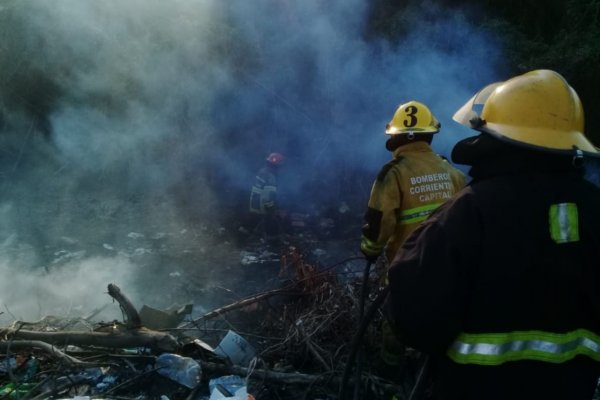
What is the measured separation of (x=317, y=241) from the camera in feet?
20.2

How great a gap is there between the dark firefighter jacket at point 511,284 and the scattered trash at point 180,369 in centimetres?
184

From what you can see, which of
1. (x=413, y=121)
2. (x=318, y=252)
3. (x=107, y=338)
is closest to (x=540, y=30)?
(x=318, y=252)

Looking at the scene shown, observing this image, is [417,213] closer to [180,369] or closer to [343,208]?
[180,369]

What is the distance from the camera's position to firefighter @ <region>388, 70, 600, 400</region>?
117 cm

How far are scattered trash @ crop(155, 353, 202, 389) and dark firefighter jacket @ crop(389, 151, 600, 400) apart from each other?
6.04 ft

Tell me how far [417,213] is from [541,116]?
4.56ft

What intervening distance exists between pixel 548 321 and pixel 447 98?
6.27 metres

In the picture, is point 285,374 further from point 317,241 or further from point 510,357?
point 317,241

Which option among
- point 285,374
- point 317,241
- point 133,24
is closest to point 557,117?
point 285,374

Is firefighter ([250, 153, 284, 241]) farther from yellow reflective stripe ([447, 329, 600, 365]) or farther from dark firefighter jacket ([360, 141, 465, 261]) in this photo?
yellow reflective stripe ([447, 329, 600, 365])

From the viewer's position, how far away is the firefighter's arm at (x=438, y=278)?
1.18m

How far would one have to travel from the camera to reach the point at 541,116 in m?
1.26

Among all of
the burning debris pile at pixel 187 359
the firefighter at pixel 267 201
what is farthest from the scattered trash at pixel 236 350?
the firefighter at pixel 267 201

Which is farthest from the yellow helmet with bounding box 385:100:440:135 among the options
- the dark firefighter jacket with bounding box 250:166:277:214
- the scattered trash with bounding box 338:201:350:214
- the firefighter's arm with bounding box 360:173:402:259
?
the scattered trash with bounding box 338:201:350:214
